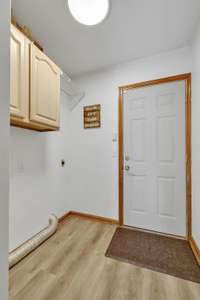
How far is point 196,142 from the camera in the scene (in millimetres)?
1690

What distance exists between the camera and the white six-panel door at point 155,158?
199 centimetres

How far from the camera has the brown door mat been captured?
1.45 m

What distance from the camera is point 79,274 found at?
138 centimetres

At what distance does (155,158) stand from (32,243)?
191 cm

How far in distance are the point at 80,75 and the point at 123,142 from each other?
1.46 metres

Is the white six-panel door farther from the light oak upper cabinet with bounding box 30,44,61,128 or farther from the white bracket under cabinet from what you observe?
the light oak upper cabinet with bounding box 30,44,61,128

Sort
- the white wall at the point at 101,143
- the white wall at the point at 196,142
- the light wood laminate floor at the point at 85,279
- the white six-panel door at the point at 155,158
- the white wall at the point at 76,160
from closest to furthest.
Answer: the light wood laminate floor at the point at 85,279
the white wall at the point at 196,142
the white wall at the point at 76,160
the white six-panel door at the point at 155,158
the white wall at the point at 101,143

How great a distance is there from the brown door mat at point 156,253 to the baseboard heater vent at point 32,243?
0.82m

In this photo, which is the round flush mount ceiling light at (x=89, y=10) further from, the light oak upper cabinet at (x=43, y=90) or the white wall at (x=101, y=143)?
the white wall at (x=101, y=143)

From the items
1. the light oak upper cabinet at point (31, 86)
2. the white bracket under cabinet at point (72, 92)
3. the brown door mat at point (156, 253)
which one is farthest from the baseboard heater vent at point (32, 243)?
the white bracket under cabinet at point (72, 92)

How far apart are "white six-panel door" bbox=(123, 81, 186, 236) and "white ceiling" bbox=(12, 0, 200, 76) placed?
0.54 m

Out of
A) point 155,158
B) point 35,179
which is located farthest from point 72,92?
point 155,158

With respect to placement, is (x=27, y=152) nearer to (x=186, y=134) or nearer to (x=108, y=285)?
(x=108, y=285)

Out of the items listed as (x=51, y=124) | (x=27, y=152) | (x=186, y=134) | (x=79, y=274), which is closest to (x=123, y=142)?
(x=186, y=134)
